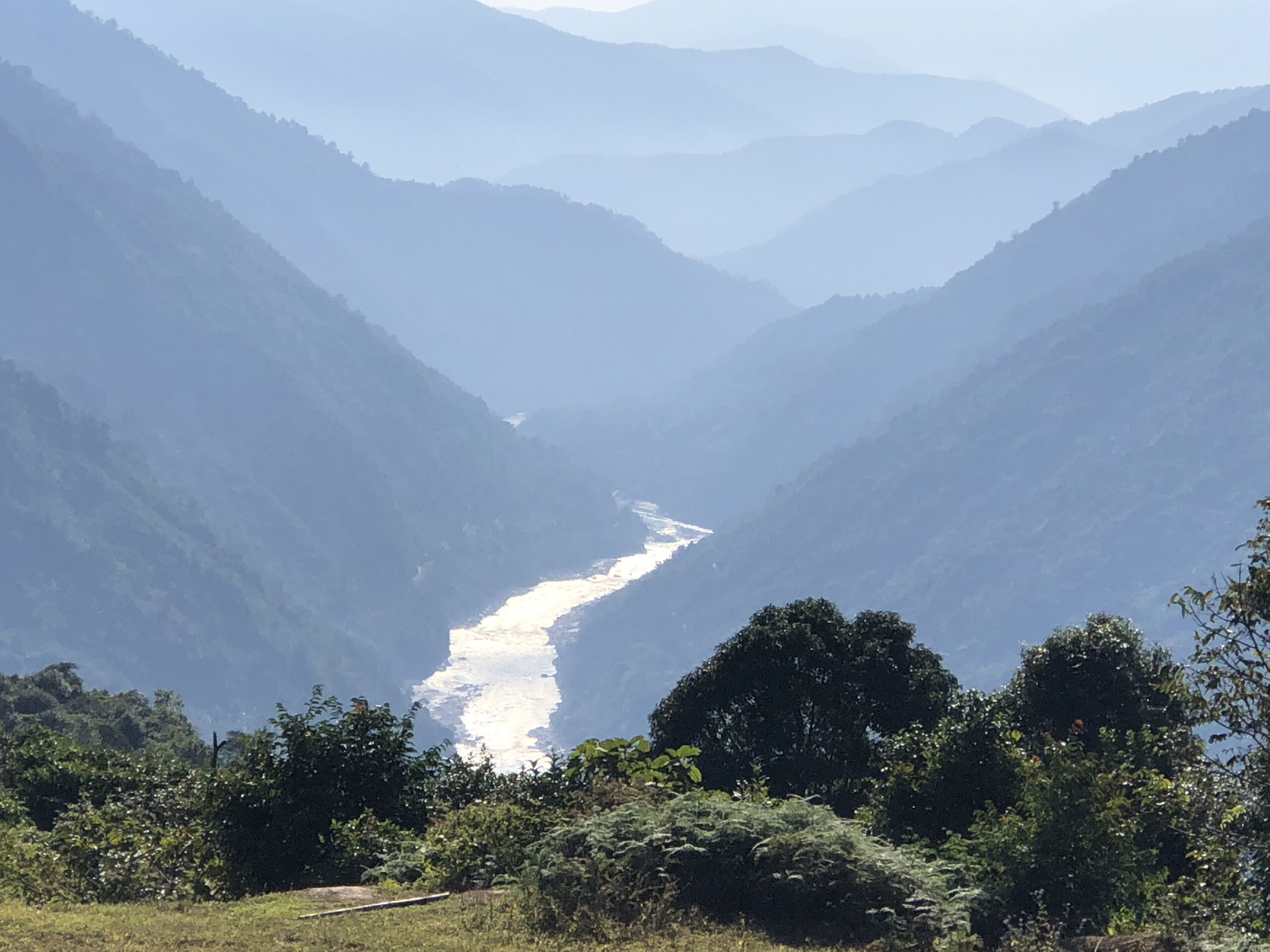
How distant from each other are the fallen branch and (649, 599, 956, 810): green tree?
22108mm

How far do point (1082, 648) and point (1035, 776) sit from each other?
51.8ft

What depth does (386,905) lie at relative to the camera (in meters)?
17.6

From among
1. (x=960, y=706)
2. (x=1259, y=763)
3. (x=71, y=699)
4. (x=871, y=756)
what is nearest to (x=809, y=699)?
(x=871, y=756)

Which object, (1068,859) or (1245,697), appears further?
(1068,859)

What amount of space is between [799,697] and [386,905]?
2438 centimetres

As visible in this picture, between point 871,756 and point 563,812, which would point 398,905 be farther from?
point 871,756

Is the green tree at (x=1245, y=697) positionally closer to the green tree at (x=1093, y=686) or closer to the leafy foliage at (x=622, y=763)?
the leafy foliage at (x=622, y=763)

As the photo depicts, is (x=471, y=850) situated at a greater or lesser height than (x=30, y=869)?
lesser

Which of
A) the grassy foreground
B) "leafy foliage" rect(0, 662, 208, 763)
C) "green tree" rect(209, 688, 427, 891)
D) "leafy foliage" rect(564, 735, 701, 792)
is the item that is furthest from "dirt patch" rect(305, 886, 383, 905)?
"leafy foliage" rect(0, 662, 208, 763)

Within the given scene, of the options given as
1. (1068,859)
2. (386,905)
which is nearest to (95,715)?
(386,905)

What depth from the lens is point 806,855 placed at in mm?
16641

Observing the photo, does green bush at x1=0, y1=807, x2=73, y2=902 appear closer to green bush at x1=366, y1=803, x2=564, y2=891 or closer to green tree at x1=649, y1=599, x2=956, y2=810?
green bush at x1=366, y1=803, x2=564, y2=891

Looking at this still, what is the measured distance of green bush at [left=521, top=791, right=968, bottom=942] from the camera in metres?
16.0

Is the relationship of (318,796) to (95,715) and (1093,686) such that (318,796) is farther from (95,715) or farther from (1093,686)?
(95,715)
